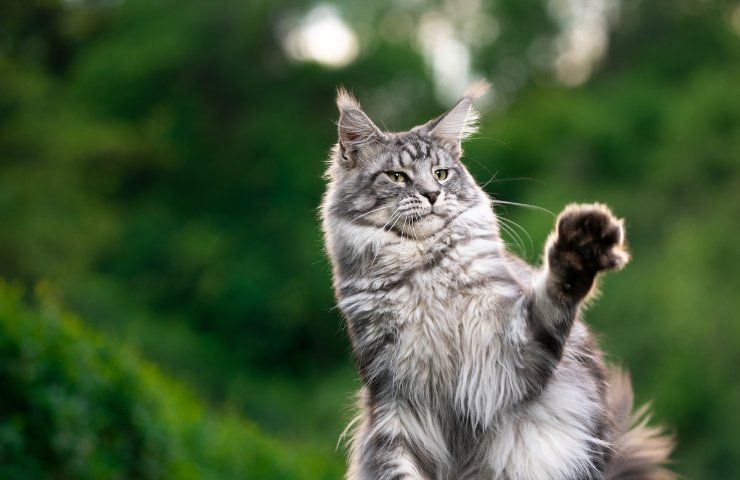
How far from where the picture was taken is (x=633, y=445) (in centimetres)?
517

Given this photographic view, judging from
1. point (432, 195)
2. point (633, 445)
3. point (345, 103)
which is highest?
point (345, 103)

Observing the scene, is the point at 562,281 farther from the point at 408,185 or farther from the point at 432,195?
the point at 408,185

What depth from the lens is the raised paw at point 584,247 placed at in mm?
4035

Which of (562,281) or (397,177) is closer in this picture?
(562,281)

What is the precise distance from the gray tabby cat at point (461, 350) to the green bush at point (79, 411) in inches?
81.6

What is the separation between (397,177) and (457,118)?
0.50 m

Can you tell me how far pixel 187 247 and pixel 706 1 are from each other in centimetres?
1117

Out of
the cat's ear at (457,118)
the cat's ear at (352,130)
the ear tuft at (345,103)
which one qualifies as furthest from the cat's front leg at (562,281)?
the ear tuft at (345,103)

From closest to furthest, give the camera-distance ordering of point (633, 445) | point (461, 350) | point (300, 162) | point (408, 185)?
1. point (461, 350)
2. point (408, 185)
3. point (633, 445)
4. point (300, 162)

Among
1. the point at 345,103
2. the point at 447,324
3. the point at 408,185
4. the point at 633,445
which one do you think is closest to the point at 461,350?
the point at 447,324

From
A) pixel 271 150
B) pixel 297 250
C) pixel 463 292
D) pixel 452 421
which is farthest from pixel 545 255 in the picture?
pixel 271 150

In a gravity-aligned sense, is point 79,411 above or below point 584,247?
below

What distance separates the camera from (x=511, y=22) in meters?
22.0

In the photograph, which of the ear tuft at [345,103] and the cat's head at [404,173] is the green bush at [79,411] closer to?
the cat's head at [404,173]
